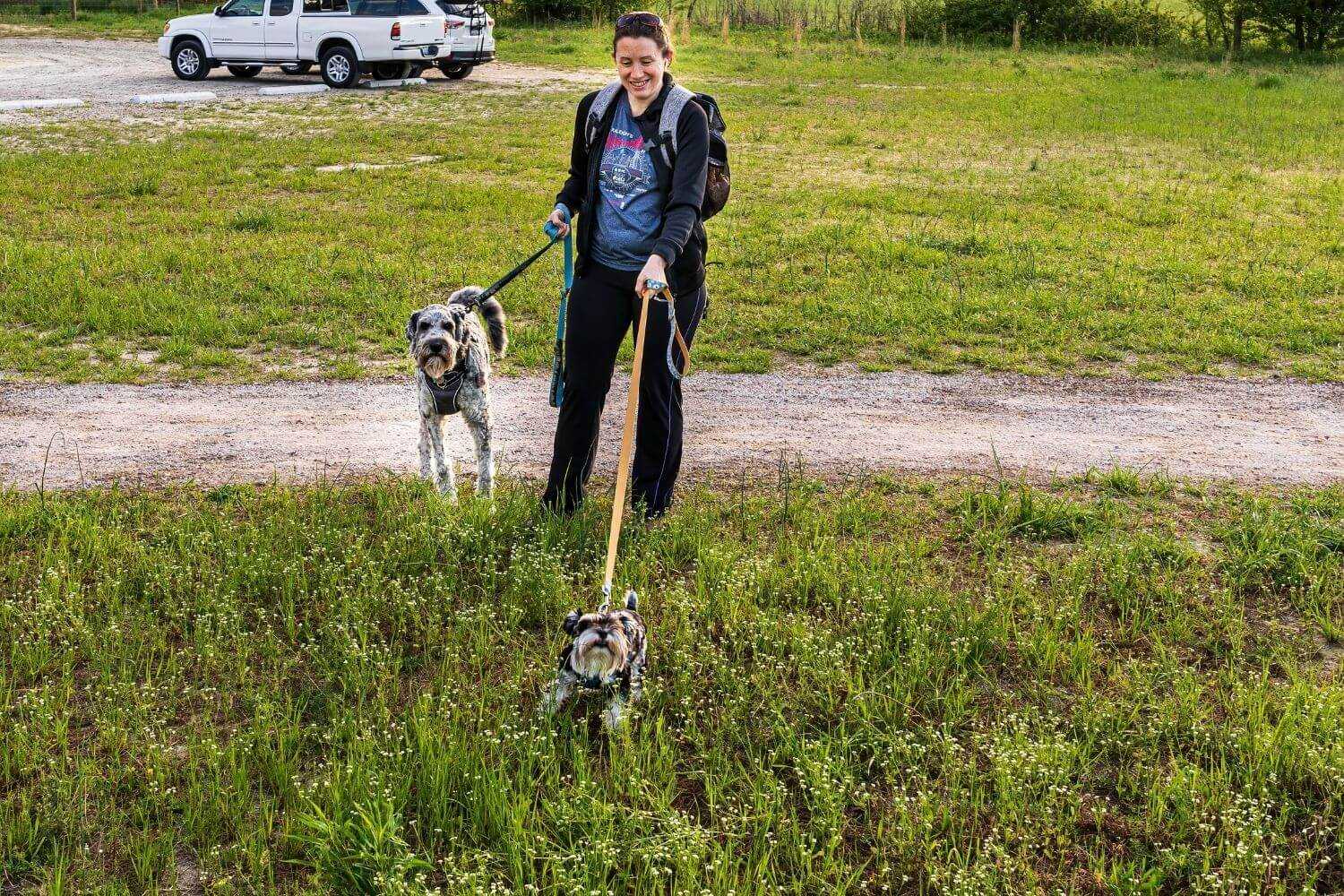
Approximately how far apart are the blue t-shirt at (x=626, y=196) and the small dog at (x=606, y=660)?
1.78 m

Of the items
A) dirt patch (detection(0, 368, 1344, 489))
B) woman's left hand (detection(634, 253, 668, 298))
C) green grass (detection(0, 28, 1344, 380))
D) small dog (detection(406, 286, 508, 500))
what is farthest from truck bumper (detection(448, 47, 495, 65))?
woman's left hand (detection(634, 253, 668, 298))

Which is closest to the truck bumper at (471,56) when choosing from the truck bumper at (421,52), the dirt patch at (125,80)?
the dirt patch at (125,80)

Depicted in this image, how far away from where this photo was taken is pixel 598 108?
17.6 ft

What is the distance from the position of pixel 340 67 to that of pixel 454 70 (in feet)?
8.69

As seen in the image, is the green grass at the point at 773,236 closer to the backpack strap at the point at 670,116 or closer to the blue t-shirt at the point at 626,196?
the blue t-shirt at the point at 626,196

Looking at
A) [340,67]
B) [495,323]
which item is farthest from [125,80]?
[495,323]

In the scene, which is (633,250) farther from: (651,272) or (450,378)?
(450,378)

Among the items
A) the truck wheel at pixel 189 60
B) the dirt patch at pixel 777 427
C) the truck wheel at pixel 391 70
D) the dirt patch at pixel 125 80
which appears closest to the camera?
the dirt patch at pixel 777 427

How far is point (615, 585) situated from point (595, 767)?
1163 mm

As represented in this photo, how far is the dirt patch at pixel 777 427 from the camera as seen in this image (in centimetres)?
688

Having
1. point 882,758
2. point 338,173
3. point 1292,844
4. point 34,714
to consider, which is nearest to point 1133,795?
point 1292,844

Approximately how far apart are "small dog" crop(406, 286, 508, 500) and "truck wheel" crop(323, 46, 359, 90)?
1827 centimetres

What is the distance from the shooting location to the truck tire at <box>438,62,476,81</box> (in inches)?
960

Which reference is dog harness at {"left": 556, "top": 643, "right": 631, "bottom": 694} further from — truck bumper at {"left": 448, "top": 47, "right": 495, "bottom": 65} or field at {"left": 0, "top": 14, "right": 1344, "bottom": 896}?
truck bumper at {"left": 448, "top": 47, "right": 495, "bottom": 65}
